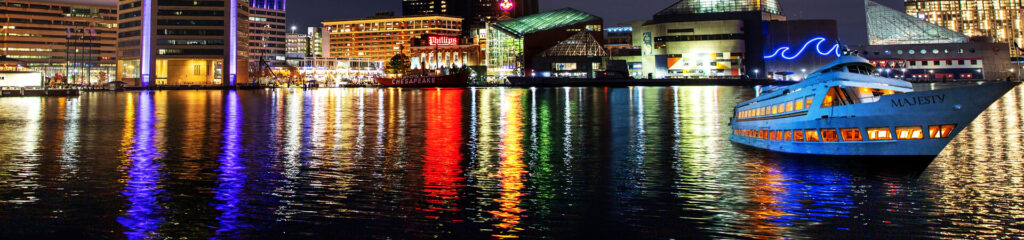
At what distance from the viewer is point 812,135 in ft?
107

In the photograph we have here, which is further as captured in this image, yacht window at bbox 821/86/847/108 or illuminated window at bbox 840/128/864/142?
yacht window at bbox 821/86/847/108

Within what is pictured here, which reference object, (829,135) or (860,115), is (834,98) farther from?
(860,115)

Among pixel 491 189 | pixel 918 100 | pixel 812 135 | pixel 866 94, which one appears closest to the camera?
pixel 491 189

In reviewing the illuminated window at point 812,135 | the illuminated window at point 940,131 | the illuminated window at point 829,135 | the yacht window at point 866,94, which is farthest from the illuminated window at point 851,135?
the illuminated window at point 940,131

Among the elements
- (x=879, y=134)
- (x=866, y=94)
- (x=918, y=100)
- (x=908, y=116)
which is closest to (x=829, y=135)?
(x=879, y=134)

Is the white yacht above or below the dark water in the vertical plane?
above

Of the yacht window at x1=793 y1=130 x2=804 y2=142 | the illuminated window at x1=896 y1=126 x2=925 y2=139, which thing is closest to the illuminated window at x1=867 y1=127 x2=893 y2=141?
the illuminated window at x1=896 y1=126 x2=925 y2=139

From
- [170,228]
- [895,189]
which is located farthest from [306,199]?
[895,189]

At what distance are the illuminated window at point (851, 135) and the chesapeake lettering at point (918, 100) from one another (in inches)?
82.3

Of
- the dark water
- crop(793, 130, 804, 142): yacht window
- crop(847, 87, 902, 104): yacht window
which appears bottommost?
the dark water

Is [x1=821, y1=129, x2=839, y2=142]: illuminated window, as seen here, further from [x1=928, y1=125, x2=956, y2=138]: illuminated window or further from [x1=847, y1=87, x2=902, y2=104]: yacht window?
[x1=928, y1=125, x2=956, y2=138]: illuminated window

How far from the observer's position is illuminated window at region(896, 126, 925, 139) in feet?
95.9

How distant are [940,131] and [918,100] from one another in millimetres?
1616

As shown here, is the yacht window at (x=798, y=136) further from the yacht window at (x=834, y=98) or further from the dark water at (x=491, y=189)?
the yacht window at (x=834, y=98)
